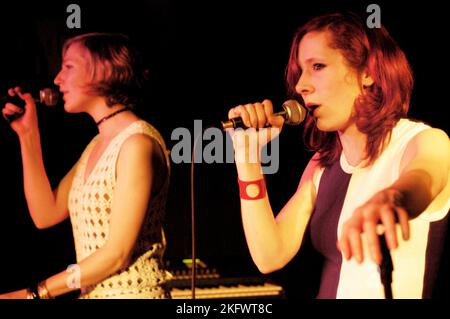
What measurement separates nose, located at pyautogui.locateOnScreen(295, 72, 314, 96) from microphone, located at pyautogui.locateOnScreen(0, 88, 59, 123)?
108cm

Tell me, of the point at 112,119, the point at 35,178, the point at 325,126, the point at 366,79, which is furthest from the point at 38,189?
the point at 366,79

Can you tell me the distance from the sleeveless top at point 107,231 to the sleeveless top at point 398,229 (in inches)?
21.9

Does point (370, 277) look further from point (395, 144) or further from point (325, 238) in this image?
point (395, 144)

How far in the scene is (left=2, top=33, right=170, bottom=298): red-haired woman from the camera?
6.37ft

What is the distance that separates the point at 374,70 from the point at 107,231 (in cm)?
105

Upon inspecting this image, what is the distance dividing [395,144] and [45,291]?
1.25 meters

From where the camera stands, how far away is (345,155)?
6.57 feet

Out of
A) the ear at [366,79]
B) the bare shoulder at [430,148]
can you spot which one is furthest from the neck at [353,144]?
the bare shoulder at [430,148]

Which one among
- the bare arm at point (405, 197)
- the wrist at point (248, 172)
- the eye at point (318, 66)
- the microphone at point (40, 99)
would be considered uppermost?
the eye at point (318, 66)

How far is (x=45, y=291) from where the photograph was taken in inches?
78.1

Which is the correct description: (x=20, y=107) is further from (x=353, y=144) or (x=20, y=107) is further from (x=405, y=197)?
(x=405, y=197)

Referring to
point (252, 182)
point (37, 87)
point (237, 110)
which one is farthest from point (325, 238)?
point (37, 87)

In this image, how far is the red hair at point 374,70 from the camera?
6.07 feet

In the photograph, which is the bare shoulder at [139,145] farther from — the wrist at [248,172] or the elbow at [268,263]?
the elbow at [268,263]
